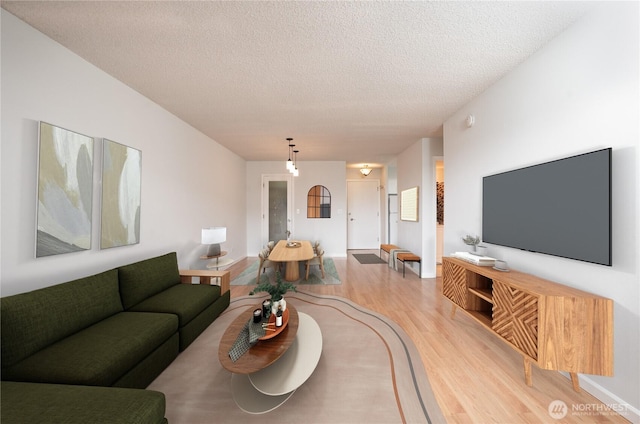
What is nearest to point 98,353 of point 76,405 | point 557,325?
point 76,405

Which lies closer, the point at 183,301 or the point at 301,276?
the point at 183,301

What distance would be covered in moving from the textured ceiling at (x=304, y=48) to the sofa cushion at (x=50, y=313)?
1996mm

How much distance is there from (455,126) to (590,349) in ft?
9.26

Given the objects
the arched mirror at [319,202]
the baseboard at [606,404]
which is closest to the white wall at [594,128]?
the baseboard at [606,404]

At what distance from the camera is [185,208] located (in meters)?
3.58

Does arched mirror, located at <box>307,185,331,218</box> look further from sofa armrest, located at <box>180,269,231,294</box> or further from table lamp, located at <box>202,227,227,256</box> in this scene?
sofa armrest, located at <box>180,269,231,294</box>

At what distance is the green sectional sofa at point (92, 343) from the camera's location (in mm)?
1087

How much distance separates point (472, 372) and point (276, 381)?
1.59m

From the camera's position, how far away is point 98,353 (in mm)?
1426

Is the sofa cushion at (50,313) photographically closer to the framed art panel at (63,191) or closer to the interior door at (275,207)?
the framed art panel at (63,191)

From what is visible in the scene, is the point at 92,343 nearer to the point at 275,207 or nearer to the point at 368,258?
the point at 275,207

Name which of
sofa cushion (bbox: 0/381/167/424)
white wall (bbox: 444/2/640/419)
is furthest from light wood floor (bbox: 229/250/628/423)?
sofa cushion (bbox: 0/381/167/424)

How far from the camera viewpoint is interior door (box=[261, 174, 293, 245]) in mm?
6324

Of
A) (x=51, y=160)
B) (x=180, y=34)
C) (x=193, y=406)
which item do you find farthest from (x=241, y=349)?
(x=180, y=34)
